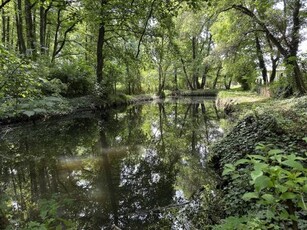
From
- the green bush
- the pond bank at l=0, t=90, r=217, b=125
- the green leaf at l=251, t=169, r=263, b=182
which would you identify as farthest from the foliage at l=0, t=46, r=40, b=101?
the green bush

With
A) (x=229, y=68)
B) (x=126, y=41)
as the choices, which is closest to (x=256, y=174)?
(x=126, y=41)

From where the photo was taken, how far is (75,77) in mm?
14305

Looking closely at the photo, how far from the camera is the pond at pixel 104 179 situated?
3.26m

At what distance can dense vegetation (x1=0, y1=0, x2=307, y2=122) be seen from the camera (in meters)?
3.77

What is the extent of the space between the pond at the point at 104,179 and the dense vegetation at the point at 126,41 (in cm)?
130

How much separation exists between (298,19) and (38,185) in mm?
11018

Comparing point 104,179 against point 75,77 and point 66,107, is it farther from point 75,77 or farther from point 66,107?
point 75,77

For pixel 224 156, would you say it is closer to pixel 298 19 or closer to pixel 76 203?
pixel 76 203

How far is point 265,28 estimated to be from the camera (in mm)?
9891

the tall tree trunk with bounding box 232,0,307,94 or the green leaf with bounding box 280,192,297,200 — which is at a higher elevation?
the tall tree trunk with bounding box 232,0,307,94

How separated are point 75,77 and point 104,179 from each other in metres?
11.0

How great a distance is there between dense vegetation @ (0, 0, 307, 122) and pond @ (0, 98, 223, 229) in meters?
1.30

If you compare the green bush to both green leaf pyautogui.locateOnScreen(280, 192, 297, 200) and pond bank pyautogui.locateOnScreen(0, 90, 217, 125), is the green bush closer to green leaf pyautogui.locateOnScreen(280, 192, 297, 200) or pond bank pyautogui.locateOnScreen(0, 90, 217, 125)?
pond bank pyautogui.locateOnScreen(0, 90, 217, 125)

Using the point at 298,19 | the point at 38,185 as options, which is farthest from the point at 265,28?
the point at 38,185
